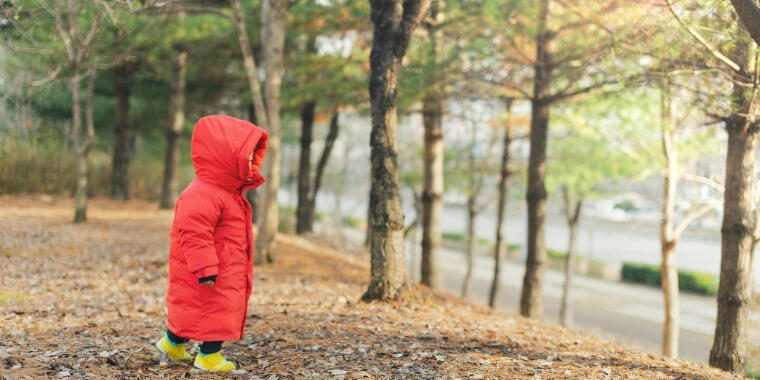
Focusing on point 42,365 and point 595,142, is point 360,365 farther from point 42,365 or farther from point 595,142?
point 595,142

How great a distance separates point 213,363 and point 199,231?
101 cm

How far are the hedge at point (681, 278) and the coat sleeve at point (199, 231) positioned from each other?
61.0 ft

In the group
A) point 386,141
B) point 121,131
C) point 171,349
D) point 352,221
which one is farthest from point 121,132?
point 352,221

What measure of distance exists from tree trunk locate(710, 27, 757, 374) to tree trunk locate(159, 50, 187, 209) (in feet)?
43.5

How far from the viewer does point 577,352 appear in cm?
507

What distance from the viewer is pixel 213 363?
13.2 ft

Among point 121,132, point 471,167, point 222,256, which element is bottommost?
point 222,256

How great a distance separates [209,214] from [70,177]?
51.5ft

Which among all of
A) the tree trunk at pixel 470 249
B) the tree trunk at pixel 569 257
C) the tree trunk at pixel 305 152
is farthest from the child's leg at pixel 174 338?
the tree trunk at pixel 305 152

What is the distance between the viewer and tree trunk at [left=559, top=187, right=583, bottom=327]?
14.6 metres

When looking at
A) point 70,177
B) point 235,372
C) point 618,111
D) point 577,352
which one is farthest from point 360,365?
point 70,177

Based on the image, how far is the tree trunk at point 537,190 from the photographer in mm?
9719

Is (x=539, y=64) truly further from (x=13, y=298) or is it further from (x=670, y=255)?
(x=13, y=298)

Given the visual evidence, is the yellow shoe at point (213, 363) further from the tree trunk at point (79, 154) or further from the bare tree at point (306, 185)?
the bare tree at point (306, 185)
